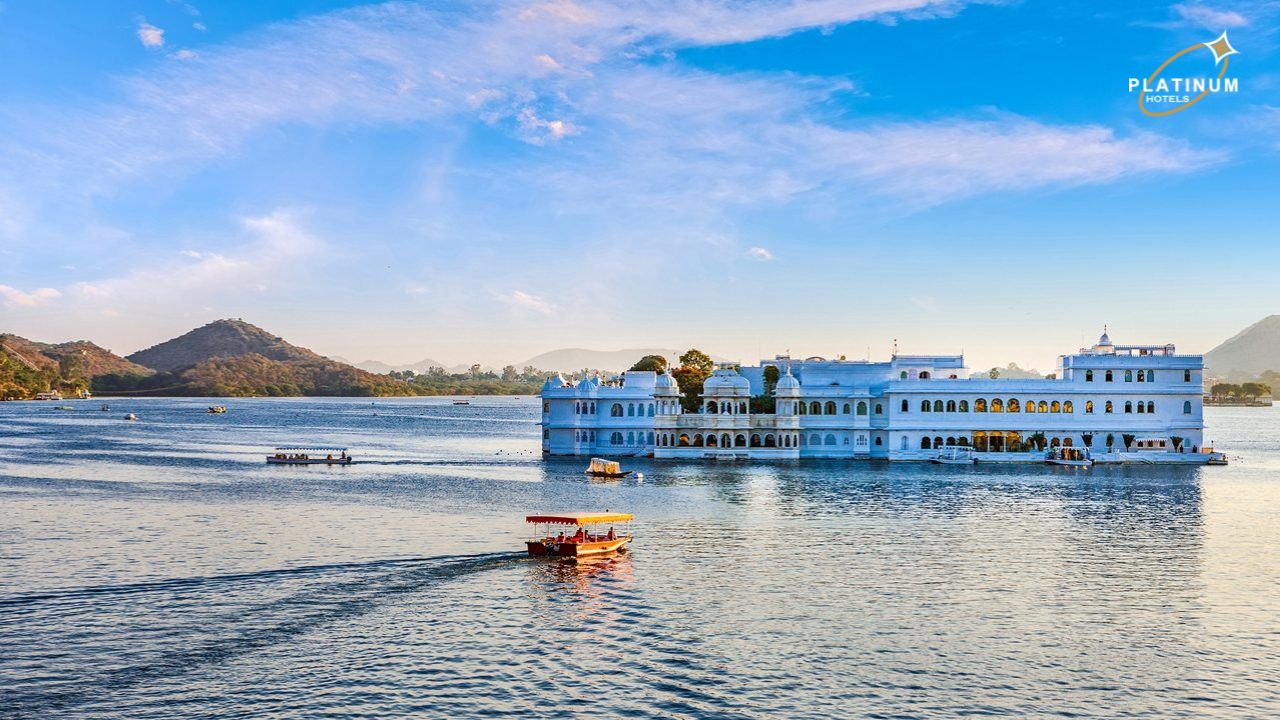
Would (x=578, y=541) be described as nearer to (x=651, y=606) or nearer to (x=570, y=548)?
(x=570, y=548)

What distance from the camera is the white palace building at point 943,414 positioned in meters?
97.5

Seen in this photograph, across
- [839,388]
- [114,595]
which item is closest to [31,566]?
[114,595]

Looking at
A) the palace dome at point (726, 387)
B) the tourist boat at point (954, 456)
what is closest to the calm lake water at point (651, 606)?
the tourist boat at point (954, 456)

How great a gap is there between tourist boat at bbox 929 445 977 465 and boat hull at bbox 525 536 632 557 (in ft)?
193

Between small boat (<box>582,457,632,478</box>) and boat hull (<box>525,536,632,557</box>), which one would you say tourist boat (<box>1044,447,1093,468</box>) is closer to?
small boat (<box>582,457,632,478</box>)

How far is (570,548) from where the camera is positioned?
45.3 meters

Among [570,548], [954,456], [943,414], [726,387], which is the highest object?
[726,387]

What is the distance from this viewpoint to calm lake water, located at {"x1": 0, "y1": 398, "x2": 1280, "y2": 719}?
27516mm

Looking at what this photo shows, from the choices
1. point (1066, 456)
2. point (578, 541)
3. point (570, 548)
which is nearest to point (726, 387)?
point (1066, 456)

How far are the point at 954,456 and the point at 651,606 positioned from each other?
68062mm

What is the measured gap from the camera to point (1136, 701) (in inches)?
1078

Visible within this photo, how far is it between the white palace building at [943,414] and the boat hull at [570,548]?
178 ft

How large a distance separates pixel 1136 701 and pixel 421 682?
19.4m

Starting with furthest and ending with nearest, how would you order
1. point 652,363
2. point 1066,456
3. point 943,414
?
point 652,363, point 943,414, point 1066,456
